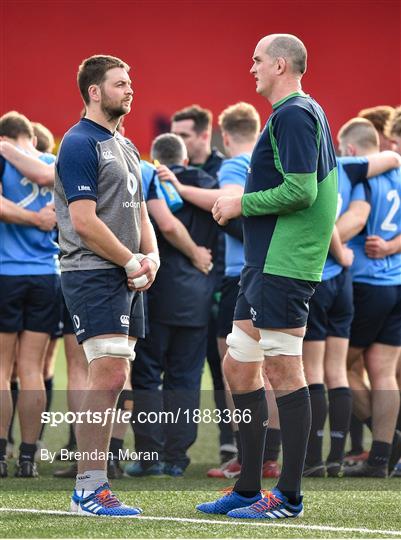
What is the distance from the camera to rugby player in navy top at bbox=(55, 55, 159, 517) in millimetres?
4719

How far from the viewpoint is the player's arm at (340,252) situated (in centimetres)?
661

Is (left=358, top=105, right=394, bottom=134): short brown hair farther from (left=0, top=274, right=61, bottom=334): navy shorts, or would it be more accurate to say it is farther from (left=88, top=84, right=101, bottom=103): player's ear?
(left=88, top=84, right=101, bottom=103): player's ear

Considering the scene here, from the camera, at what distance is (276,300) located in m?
4.65

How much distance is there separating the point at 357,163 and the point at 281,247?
2.40 meters

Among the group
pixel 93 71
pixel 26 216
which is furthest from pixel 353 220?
pixel 93 71

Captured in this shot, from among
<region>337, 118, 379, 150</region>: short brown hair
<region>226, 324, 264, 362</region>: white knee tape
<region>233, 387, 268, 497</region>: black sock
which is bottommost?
<region>233, 387, 268, 497</region>: black sock

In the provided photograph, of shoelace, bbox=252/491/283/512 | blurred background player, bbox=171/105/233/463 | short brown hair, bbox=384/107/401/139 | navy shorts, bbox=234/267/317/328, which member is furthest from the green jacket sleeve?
blurred background player, bbox=171/105/233/463

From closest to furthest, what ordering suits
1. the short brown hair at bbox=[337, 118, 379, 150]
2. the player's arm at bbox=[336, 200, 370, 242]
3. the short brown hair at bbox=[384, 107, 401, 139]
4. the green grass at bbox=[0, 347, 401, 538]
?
the green grass at bbox=[0, 347, 401, 538], the player's arm at bbox=[336, 200, 370, 242], the short brown hair at bbox=[384, 107, 401, 139], the short brown hair at bbox=[337, 118, 379, 150]

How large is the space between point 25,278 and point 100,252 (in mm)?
1917

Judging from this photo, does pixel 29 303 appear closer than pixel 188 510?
No

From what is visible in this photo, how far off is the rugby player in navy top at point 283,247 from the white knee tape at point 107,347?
469mm

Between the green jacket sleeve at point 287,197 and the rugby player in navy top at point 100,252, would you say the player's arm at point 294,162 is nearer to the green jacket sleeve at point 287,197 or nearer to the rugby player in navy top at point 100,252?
the green jacket sleeve at point 287,197

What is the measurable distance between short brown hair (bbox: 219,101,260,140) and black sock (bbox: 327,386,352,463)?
163 cm

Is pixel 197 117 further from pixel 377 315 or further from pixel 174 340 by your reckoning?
pixel 377 315
